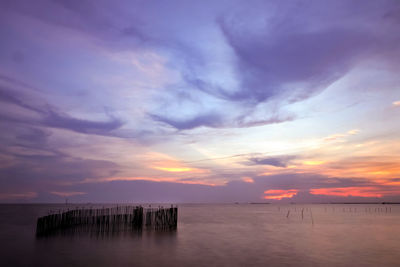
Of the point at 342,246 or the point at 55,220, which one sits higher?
the point at 55,220

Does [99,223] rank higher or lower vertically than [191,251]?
higher

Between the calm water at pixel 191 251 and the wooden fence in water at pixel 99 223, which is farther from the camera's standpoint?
the wooden fence in water at pixel 99 223

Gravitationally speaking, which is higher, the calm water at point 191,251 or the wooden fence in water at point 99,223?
the wooden fence in water at point 99,223

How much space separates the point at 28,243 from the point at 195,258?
1171 cm

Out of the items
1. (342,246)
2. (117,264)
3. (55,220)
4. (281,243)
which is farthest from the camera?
(55,220)

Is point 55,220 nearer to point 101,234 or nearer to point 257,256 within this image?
point 101,234

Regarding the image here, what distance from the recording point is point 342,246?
68.8 feet

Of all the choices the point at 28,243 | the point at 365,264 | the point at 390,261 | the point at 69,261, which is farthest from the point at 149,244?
the point at 390,261

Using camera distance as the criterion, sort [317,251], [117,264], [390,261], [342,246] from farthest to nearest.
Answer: [342,246], [317,251], [390,261], [117,264]

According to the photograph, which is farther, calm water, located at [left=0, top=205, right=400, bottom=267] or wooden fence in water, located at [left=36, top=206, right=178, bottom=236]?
wooden fence in water, located at [left=36, top=206, right=178, bottom=236]

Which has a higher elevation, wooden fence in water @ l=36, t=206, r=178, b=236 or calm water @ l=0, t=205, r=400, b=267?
wooden fence in water @ l=36, t=206, r=178, b=236

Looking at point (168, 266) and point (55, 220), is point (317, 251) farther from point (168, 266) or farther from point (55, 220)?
point (55, 220)

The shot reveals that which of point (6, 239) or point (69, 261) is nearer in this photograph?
point (69, 261)

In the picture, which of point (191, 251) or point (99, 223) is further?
point (99, 223)
